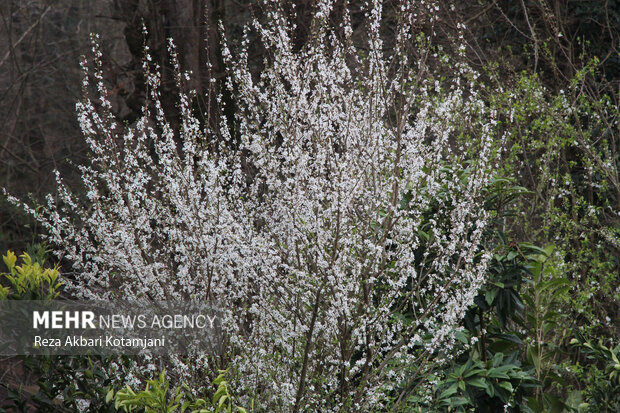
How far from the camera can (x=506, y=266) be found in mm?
4750

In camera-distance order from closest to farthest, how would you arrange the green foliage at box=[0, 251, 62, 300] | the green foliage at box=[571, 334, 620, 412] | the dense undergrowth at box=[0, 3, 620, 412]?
the green foliage at box=[0, 251, 62, 300]
the dense undergrowth at box=[0, 3, 620, 412]
the green foliage at box=[571, 334, 620, 412]

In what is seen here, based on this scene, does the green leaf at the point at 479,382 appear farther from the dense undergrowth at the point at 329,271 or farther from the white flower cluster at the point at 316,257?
the white flower cluster at the point at 316,257

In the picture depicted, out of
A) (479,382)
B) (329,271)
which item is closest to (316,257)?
(329,271)

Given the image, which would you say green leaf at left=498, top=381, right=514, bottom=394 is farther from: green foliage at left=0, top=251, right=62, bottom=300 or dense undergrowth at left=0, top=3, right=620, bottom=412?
green foliage at left=0, top=251, right=62, bottom=300

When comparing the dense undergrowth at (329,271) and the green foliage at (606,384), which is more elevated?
the dense undergrowth at (329,271)

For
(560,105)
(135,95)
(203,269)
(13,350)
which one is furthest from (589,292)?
(135,95)

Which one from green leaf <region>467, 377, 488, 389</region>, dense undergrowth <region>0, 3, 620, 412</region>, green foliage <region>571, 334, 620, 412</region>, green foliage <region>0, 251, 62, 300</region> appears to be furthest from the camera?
green foliage <region>571, 334, 620, 412</region>

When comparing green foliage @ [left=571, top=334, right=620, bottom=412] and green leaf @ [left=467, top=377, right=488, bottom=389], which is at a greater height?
green leaf @ [left=467, top=377, right=488, bottom=389]

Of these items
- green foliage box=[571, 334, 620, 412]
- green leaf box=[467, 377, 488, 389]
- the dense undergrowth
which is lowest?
green foliage box=[571, 334, 620, 412]

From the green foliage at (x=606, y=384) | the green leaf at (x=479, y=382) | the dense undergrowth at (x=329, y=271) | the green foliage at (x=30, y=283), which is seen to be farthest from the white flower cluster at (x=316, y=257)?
the green foliage at (x=606, y=384)

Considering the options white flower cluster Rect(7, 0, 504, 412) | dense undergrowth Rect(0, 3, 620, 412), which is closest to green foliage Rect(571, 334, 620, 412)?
dense undergrowth Rect(0, 3, 620, 412)

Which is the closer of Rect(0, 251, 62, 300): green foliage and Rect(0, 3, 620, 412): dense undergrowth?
Rect(0, 251, 62, 300): green foliage

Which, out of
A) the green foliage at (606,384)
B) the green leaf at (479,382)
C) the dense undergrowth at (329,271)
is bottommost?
the green foliage at (606,384)

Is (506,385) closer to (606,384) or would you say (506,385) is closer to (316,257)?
(606,384)
